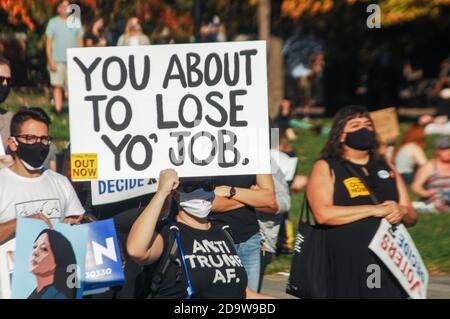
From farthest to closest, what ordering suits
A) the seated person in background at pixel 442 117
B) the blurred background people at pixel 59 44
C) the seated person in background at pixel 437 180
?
the seated person in background at pixel 442 117, the seated person in background at pixel 437 180, the blurred background people at pixel 59 44

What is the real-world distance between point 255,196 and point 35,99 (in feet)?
6.93

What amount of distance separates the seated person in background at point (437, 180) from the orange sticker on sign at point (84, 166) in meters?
8.37

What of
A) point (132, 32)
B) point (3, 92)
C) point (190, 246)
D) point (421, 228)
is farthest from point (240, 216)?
point (421, 228)

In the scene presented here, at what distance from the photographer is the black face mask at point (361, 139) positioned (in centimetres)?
753

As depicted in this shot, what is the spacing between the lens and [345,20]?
1129 inches

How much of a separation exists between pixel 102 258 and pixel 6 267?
22.7 inches

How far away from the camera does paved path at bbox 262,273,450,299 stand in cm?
990

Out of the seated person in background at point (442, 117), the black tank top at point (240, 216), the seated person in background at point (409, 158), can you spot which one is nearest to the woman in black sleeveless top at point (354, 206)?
the black tank top at point (240, 216)

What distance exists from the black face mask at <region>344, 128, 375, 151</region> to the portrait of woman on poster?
190 cm

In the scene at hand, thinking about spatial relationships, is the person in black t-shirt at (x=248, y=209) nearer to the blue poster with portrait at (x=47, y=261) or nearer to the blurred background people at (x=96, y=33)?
the blue poster with portrait at (x=47, y=261)

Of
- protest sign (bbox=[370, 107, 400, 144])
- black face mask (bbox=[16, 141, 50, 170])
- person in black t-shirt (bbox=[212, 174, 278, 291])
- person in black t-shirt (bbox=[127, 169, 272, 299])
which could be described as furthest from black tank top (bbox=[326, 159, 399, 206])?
protest sign (bbox=[370, 107, 400, 144])

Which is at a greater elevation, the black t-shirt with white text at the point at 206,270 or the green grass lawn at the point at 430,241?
the black t-shirt with white text at the point at 206,270

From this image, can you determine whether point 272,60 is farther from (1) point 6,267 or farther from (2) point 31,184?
(1) point 6,267

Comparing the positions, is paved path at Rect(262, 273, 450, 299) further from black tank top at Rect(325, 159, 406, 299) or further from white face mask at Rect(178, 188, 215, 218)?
white face mask at Rect(178, 188, 215, 218)
